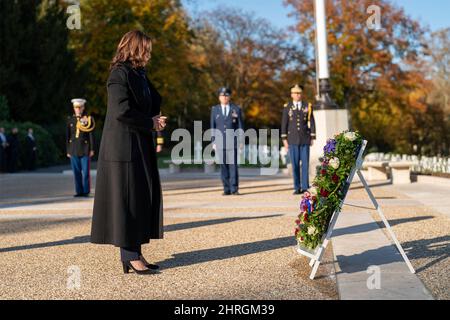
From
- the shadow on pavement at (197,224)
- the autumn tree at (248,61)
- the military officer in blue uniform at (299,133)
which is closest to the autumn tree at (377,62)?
the autumn tree at (248,61)

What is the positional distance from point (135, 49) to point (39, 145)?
79.6 ft

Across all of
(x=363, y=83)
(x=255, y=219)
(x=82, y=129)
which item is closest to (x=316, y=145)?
(x=82, y=129)

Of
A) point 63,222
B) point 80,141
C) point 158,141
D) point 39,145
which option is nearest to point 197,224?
point 63,222

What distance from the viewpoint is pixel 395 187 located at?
1385 centimetres

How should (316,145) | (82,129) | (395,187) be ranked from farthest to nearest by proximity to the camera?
1. (316,145)
2. (395,187)
3. (82,129)

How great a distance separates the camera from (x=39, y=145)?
94.1 feet

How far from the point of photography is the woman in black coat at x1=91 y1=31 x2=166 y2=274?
17.6ft

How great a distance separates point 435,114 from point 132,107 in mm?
34041

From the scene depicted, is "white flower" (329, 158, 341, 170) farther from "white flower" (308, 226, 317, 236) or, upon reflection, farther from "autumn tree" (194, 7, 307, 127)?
"autumn tree" (194, 7, 307, 127)

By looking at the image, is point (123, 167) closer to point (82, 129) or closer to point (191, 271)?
point (191, 271)

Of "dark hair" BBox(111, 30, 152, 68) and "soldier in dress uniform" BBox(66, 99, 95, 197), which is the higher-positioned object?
"dark hair" BBox(111, 30, 152, 68)

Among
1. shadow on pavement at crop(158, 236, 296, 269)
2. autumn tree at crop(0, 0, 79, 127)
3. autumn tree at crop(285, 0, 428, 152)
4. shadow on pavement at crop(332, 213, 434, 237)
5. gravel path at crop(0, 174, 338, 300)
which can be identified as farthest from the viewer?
autumn tree at crop(285, 0, 428, 152)

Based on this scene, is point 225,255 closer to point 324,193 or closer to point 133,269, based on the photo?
point 133,269

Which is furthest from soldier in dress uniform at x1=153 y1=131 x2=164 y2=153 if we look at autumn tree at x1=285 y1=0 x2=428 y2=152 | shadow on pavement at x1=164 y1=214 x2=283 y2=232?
autumn tree at x1=285 y1=0 x2=428 y2=152
